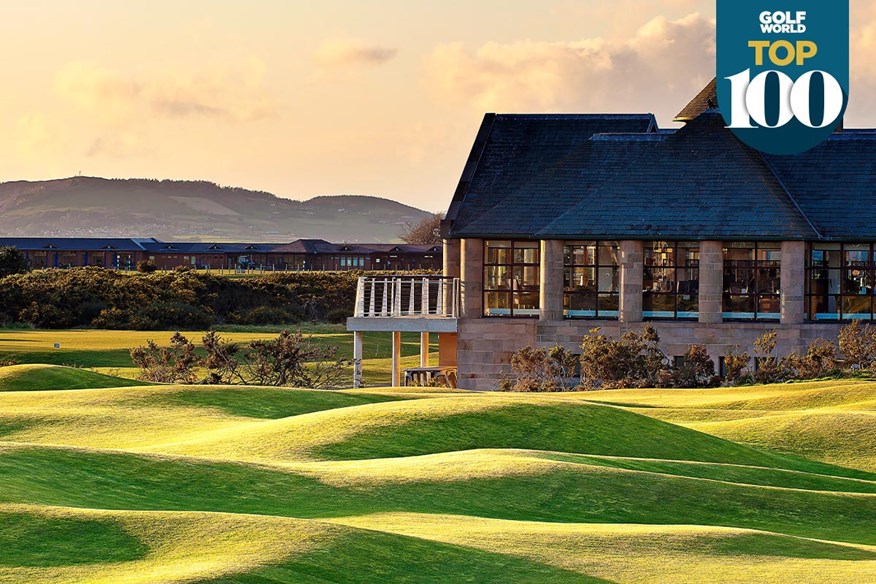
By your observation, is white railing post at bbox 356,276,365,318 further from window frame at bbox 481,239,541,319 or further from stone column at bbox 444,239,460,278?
stone column at bbox 444,239,460,278

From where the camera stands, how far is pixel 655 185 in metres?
49.9

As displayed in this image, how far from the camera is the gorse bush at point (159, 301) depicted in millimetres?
79812

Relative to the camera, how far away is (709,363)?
4447 cm

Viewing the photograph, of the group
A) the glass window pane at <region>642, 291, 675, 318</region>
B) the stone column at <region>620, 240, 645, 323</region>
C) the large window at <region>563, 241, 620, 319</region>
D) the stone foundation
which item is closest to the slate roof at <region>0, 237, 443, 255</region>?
the large window at <region>563, 241, 620, 319</region>

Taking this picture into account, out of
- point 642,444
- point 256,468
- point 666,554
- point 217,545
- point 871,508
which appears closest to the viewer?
point 217,545

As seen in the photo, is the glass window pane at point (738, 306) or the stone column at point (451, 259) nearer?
the glass window pane at point (738, 306)

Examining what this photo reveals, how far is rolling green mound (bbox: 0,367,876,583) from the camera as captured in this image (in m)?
13.3

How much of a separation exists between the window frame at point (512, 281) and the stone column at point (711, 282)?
5929mm

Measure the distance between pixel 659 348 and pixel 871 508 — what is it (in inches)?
1031

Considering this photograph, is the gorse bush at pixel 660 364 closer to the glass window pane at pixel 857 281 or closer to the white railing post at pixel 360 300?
the glass window pane at pixel 857 281

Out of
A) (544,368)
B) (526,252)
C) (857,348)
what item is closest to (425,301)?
(526,252)

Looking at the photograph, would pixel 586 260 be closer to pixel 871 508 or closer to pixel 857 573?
pixel 871 508

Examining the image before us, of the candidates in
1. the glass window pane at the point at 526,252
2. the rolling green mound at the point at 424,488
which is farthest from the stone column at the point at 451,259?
the rolling green mound at the point at 424,488

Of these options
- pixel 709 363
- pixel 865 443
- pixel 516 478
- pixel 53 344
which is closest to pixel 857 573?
pixel 516 478
